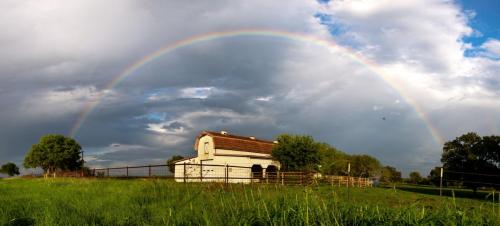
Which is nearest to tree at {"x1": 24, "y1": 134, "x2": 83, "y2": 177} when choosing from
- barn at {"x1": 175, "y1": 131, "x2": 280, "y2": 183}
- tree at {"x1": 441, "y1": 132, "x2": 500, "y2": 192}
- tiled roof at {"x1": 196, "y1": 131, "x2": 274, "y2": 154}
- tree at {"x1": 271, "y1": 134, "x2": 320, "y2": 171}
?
barn at {"x1": 175, "y1": 131, "x2": 280, "y2": 183}

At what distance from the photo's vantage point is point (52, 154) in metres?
77.6

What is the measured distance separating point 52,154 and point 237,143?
136 ft

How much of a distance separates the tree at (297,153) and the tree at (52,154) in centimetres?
4527

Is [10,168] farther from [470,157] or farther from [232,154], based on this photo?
[470,157]

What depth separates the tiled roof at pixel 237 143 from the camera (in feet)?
A: 178

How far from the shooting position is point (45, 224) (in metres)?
6.84

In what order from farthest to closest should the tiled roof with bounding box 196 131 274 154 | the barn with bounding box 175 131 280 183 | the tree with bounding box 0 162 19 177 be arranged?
the tree with bounding box 0 162 19 177 → the tiled roof with bounding box 196 131 274 154 → the barn with bounding box 175 131 280 183

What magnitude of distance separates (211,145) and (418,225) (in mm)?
50582

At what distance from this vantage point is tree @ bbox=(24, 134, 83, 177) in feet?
255

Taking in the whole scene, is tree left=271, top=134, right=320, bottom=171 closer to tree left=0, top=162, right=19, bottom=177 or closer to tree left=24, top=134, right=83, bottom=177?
tree left=24, top=134, right=83, bottom=177

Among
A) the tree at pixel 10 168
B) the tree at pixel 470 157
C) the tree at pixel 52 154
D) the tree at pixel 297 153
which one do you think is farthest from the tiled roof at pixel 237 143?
the tree at pixel 10 168

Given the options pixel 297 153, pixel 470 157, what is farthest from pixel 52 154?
pixel 470 157

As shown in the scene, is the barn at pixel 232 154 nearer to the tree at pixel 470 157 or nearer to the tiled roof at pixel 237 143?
the tiled roof at pixel 237 143

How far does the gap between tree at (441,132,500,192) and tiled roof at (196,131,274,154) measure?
81.3ft
